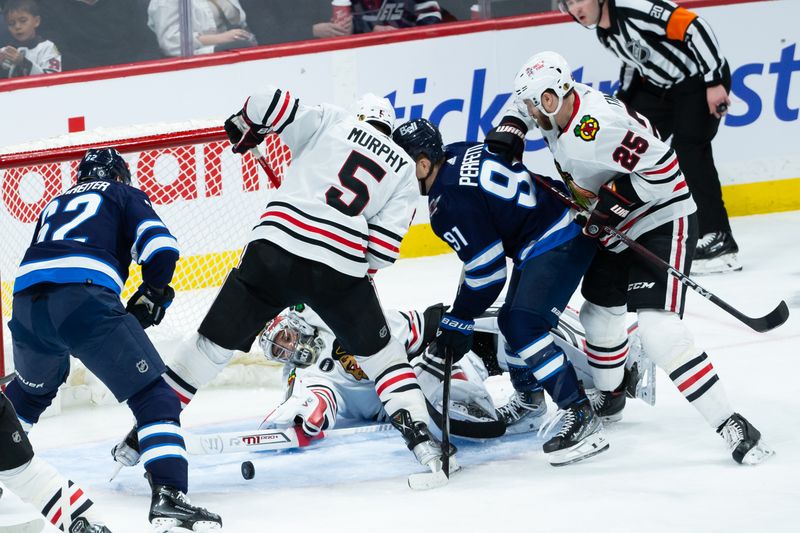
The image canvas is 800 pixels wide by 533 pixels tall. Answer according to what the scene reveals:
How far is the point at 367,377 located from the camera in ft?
14.6

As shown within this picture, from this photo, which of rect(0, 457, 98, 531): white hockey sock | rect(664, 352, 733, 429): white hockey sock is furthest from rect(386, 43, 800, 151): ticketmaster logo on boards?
rect(0, 457, 98, 531): white hockey sock

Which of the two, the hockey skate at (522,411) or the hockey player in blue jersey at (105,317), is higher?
the hockey player in blue jersey at (105,317)

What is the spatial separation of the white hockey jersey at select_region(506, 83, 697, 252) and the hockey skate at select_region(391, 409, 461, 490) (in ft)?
2.63

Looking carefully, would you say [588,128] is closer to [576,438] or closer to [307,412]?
[576,438]

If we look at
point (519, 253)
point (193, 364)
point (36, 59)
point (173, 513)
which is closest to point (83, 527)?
point (173, 513)

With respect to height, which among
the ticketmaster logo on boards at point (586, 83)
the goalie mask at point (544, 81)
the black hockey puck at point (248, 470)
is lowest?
the black hockey puck at point (248, 470)

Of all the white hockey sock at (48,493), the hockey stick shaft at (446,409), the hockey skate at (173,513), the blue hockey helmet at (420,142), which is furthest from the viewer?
the blue hockey helmet at (420,142)

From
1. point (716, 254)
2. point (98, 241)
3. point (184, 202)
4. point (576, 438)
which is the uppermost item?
point (98, 241)

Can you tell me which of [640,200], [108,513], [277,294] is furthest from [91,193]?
[640,200]

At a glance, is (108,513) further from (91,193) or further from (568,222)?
(568,222)

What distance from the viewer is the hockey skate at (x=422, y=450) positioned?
3852 millimetres

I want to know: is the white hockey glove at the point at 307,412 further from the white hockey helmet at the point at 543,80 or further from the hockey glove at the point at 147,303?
the white hockey helmet at the point at 543,80

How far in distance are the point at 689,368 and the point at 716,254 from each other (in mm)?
2376

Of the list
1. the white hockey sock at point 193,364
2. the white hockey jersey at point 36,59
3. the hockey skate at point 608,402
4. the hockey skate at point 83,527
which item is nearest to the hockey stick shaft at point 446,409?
the hockey skate at point 608,402
